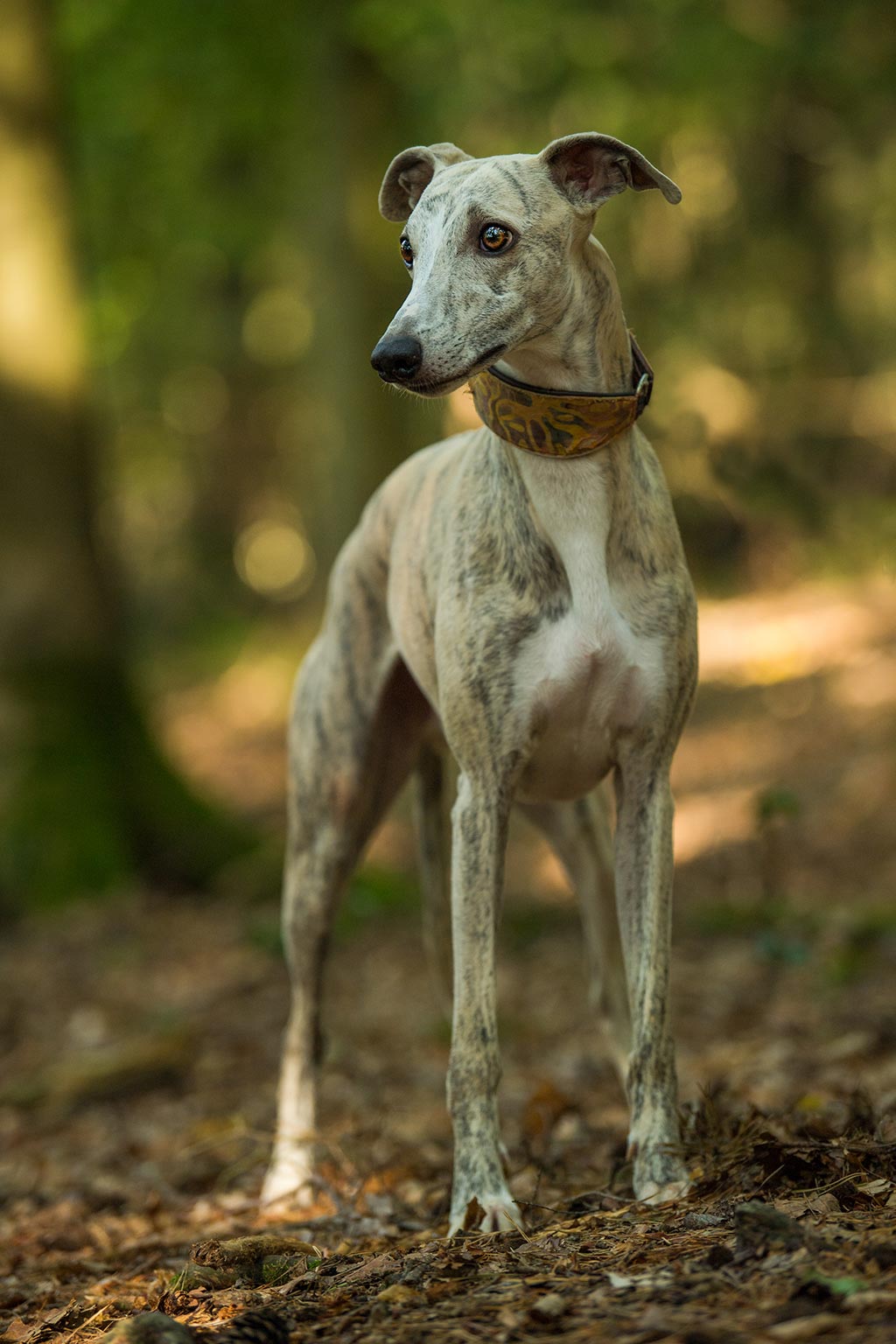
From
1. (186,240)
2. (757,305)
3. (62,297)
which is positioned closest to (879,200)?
(757,305)

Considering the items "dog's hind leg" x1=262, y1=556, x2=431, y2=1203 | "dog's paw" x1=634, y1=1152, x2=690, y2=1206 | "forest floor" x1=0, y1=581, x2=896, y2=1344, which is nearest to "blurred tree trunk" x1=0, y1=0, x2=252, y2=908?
"forest floor" x1=0, y1=581, x2=896, y2=1344

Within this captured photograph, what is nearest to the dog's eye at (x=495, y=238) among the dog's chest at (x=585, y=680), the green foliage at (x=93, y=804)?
the dog's chest at (x=585, y=680)

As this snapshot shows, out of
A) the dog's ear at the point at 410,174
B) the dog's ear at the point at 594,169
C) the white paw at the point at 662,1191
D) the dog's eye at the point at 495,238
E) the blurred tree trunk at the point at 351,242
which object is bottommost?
the white paw at the point at 662,1191

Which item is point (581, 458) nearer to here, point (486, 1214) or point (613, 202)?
point (486, 1214)

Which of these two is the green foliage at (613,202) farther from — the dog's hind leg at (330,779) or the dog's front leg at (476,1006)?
the dog's front leg at (476,1006)

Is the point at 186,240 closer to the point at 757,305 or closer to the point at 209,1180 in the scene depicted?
the point at 757,305

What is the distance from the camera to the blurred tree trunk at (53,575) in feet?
29.3

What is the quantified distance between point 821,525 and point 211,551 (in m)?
16.1

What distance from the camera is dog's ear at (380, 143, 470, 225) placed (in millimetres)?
4094

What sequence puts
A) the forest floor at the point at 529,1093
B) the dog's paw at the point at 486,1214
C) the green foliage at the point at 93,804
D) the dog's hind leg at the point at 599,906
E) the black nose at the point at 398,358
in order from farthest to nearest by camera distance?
1. the green foliage at the point at 93,804
2. the dog's hind leg at the point at 599,906
3. the dog's paw at the point at 486,1214
4. the black nose at the point at 398,358
5. the forest floor at the point at 529,1093

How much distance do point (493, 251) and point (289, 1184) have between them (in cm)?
302

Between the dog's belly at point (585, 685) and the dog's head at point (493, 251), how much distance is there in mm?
740

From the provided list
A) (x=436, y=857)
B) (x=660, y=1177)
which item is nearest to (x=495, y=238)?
(x=436, y=857)

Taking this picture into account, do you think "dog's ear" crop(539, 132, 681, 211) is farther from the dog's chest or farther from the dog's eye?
the dog's chest
